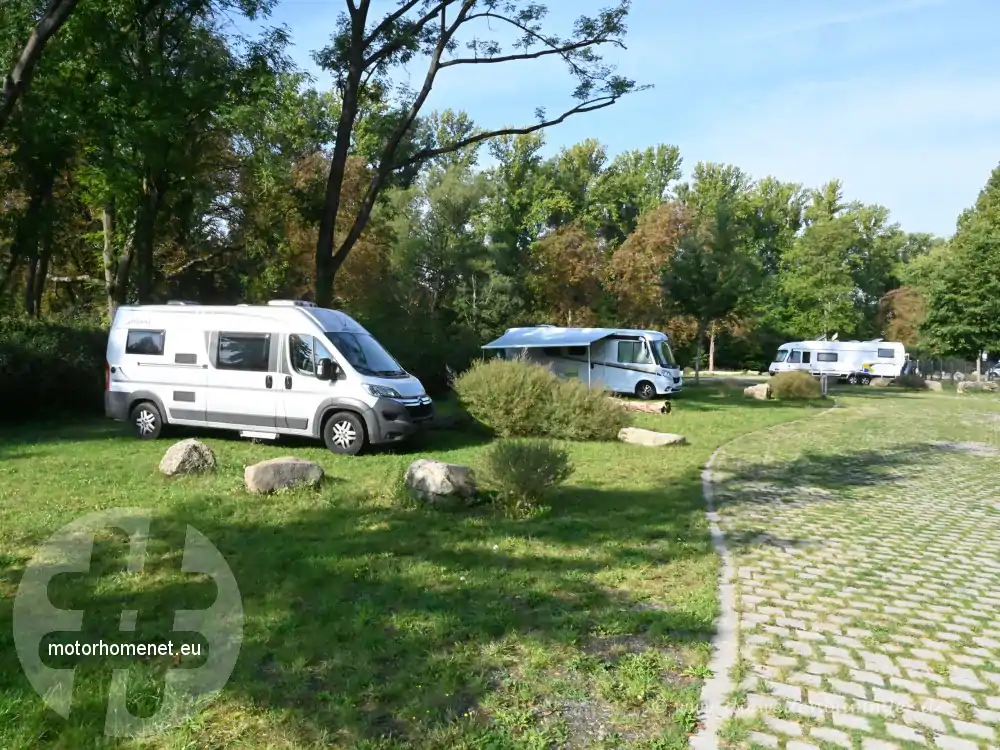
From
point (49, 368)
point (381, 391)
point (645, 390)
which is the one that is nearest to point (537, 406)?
point (381, 391)

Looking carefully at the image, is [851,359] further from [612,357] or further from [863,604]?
[863,604]

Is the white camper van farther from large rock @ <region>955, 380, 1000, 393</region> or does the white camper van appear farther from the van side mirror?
large rock @ <region>955, 380, 1000, 393</region>

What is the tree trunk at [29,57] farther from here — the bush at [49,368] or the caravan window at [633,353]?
the caravan window at [633,353]

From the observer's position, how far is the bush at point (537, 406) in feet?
42.6

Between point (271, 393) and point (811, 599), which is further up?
point (271, 393)

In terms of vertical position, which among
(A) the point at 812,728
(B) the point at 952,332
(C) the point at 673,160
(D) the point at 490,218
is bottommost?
(A) the point at 812,728

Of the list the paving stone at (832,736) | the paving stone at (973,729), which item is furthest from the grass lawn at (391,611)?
the paving stone at (973,729)

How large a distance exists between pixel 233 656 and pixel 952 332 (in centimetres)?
3991

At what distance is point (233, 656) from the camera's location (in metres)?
3.79

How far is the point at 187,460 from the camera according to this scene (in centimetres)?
831

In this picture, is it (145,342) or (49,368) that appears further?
(49,368)

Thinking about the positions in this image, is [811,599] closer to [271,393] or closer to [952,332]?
[271,393]

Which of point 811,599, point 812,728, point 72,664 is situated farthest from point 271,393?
point 812,728

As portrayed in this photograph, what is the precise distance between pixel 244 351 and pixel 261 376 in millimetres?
525
